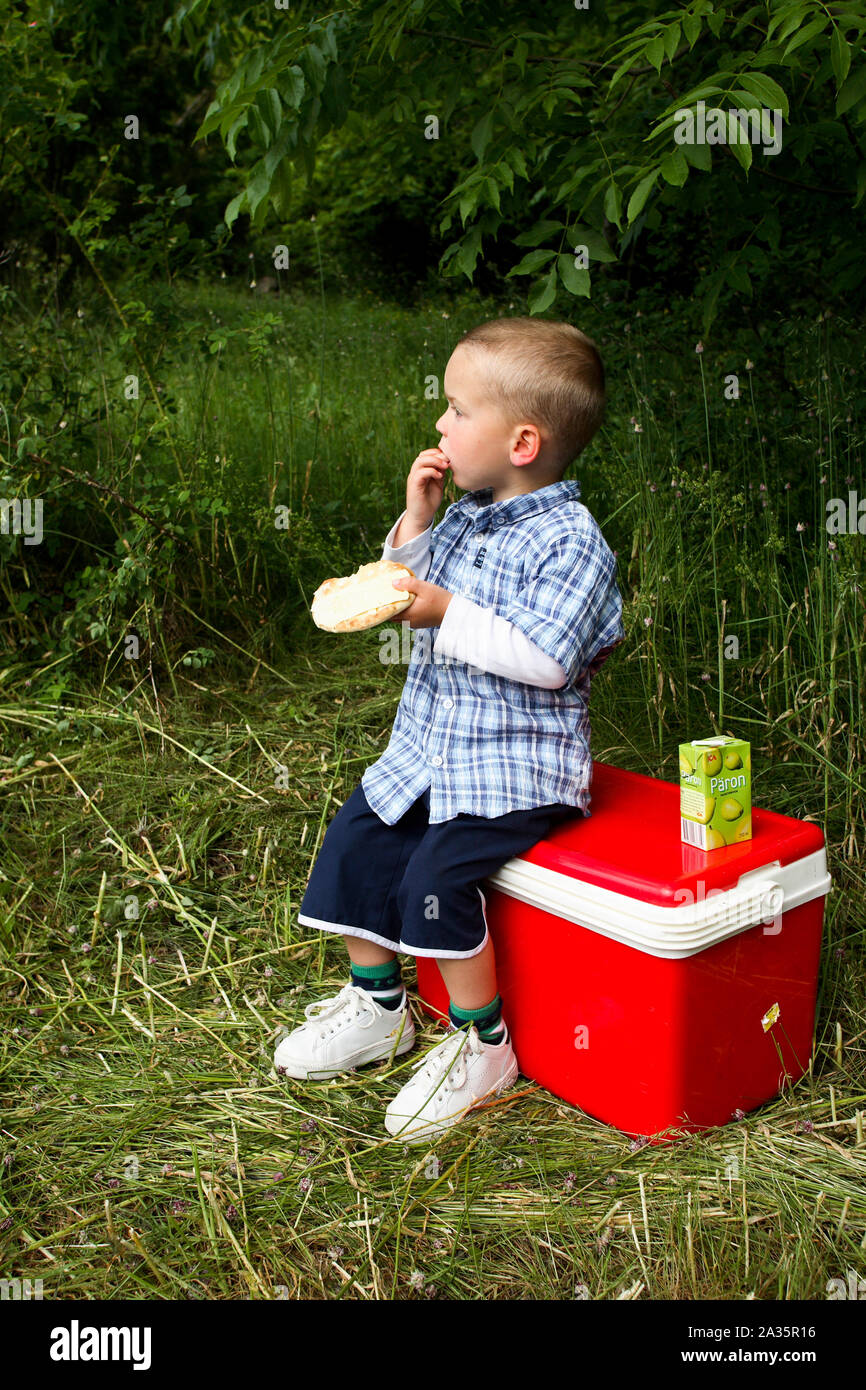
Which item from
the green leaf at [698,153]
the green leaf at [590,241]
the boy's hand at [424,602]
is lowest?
the boy's hand at [424,602]

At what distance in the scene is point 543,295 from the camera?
2.35 meters

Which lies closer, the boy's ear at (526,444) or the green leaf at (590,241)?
the boy's ear at (526,444)

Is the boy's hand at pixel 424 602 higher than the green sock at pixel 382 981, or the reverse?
the boy's hand at pixel 424 602

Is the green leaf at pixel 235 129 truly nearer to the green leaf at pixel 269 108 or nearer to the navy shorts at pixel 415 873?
the green leaf at pixel 269 108

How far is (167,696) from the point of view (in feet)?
10.4

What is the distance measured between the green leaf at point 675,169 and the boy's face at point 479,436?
18.7 inches

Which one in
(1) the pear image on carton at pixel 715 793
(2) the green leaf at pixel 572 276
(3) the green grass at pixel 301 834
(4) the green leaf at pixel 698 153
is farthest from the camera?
(2) the green leaf at pixel 572 276

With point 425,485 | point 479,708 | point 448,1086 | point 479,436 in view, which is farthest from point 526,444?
point 448,1086

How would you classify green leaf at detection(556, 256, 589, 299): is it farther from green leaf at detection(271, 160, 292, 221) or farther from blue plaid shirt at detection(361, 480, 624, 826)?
green leaf at detection(271, 160, 292, 221)

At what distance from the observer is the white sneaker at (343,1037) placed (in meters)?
2.03

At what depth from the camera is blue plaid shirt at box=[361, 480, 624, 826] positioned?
1.85 meters

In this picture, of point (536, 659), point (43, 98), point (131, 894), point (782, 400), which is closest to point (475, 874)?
point (536, 659)

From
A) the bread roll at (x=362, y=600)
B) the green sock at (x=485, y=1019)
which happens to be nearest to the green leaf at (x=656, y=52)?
the bread roll at (x=362, y=600)

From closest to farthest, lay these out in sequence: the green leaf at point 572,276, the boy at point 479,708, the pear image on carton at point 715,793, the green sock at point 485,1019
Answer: the pear image on carton at point 715,793 < the boy at point 479,708 < the green sock at point 485,1019 < the green leaf at point 572,276
